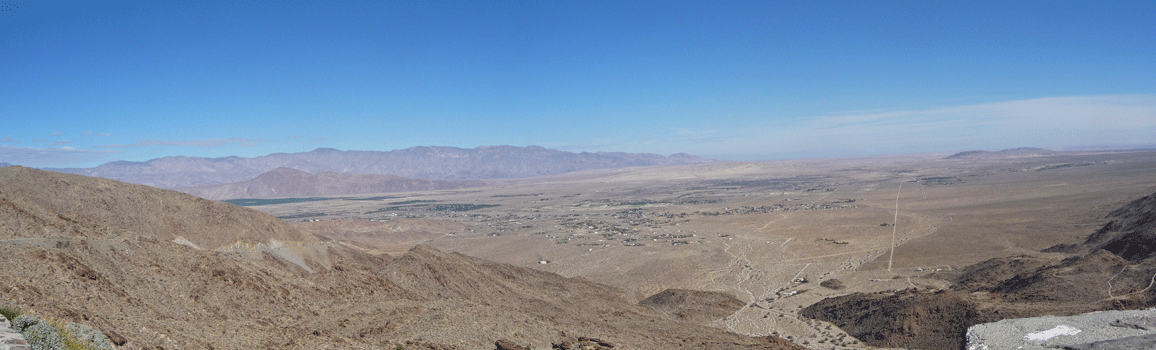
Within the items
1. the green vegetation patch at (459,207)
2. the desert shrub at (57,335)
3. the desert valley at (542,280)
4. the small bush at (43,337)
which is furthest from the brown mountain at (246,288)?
the green vegetation patch at (459,207)

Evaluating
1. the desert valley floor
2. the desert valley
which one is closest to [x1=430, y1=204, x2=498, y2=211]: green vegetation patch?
the desert valley floor

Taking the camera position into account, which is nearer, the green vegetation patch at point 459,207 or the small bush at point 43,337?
the small bush at point 43,337

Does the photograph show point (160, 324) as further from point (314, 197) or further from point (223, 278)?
point (314, 197)

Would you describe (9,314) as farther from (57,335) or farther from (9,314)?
(57,335)

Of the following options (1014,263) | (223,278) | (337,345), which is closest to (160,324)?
(337,345)

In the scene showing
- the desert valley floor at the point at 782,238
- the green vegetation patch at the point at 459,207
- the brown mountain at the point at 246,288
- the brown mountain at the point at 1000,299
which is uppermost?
the brown mountain at the point at 246,288

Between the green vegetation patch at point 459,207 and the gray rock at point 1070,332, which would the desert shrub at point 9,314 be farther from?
the green vegetation patch at point 459,207

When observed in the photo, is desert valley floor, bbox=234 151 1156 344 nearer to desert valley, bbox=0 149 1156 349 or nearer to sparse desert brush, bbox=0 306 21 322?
desert valley, bbox=0 149 1156 349
